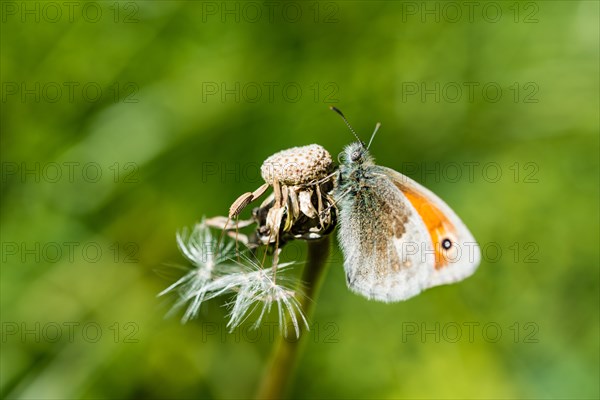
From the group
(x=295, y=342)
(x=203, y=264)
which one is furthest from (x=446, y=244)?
(x=203, y=264)

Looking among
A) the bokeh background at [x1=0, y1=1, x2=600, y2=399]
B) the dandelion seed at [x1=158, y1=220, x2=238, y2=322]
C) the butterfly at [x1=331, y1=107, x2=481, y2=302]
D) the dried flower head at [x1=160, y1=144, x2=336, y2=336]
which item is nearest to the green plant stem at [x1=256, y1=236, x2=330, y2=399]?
the dried flower head at [x1=160, y1=144, x2=336, y2=336]

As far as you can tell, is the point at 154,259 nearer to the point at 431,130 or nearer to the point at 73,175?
the point at 73,175

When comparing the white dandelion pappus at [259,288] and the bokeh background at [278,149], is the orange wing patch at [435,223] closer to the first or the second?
the white dandelion pappus at [259,288]

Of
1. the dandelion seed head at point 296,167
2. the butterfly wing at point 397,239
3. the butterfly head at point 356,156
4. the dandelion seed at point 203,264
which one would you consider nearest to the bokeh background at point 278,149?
the dandelion seed at point 203,264

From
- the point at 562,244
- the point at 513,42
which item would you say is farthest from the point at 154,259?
the point at 513,42

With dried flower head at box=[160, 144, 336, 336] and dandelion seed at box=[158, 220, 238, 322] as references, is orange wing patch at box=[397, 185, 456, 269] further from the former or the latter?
dandelion seed at box=[158, 220, 238, 322]

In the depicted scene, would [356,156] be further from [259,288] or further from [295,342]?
[295,342]
